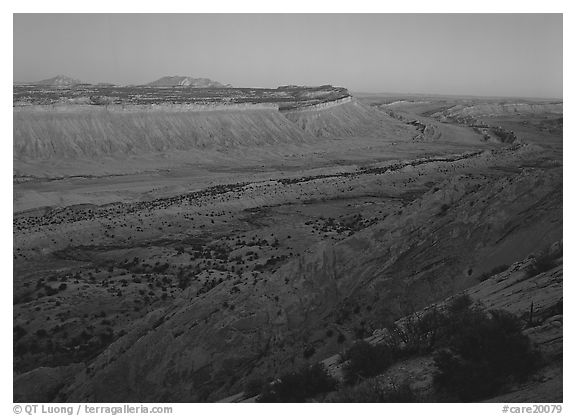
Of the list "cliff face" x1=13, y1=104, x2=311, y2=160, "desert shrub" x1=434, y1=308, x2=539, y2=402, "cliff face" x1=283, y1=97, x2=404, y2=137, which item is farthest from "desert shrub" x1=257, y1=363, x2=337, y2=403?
"cliff face" x1=283, y1=97, x2=404, y2=137

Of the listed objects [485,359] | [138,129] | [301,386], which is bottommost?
[301,386]

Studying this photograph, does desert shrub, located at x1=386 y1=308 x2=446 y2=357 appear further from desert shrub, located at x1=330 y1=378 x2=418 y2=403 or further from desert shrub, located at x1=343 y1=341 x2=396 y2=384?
desert shrub, located at x1=330 y1=378 x2=418 y2=403

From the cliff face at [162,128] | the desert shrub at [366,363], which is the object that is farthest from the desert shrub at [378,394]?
the cliff face at [162,128]

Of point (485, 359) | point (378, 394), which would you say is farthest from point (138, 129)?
point (485, 359)

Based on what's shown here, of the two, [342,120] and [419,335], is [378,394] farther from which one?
[342,120]

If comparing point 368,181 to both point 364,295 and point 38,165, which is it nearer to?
point 364,295

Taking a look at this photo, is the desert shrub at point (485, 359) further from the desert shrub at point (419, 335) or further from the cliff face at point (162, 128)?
the cliff face at point (162, 128)

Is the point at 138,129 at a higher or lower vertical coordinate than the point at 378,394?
higher
